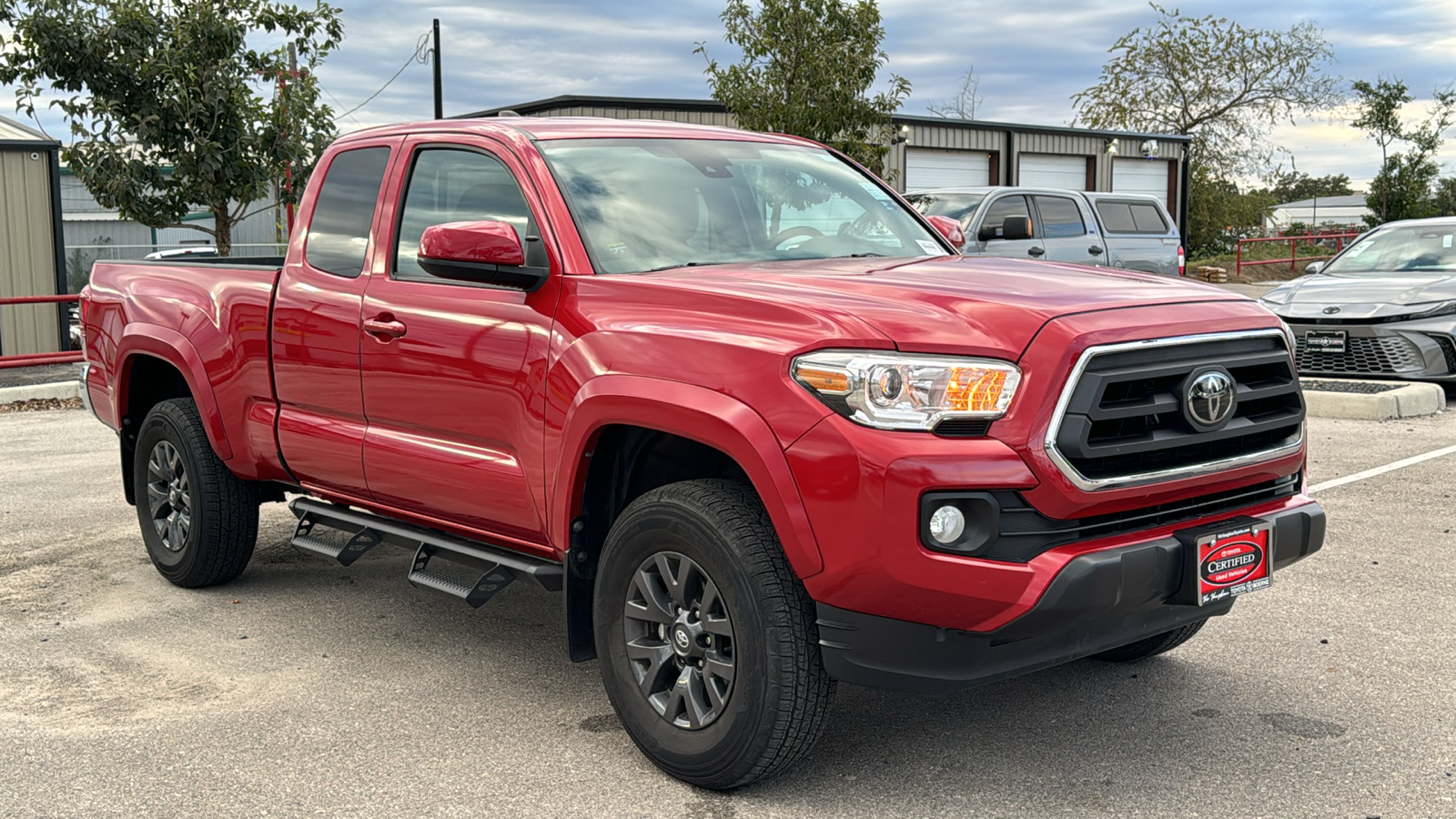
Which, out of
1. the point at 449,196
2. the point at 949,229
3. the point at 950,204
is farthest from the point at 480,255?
the point at 950,204

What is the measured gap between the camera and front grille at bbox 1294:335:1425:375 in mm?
11938

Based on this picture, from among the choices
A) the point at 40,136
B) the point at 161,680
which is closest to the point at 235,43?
the point at 40,136

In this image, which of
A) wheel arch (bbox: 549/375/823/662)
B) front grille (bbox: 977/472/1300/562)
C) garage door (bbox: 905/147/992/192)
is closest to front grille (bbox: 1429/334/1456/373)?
front grille (bbox: 977/472/1300/562)

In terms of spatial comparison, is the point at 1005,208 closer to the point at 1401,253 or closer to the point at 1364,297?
the point at 1401,253

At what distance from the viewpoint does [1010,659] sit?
3.42m

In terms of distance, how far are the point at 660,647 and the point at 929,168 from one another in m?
29.6

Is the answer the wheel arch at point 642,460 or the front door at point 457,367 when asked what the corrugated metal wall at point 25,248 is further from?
the wheel arch at point 642,460

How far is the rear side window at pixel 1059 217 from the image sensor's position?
1622 cm

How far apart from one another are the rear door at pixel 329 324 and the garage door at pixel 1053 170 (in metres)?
30.9

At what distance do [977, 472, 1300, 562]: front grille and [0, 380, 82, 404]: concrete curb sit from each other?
1240 centimetres

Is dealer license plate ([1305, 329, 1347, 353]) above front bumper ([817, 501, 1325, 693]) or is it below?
above

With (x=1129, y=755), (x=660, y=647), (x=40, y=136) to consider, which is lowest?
(x=1129, y=755)

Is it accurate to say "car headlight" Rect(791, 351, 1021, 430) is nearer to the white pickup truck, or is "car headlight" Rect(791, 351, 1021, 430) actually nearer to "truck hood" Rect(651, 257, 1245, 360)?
"truck hood" Rect(651, 257, 1245, 360)

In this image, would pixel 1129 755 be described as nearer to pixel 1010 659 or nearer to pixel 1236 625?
pixel 1010 659
